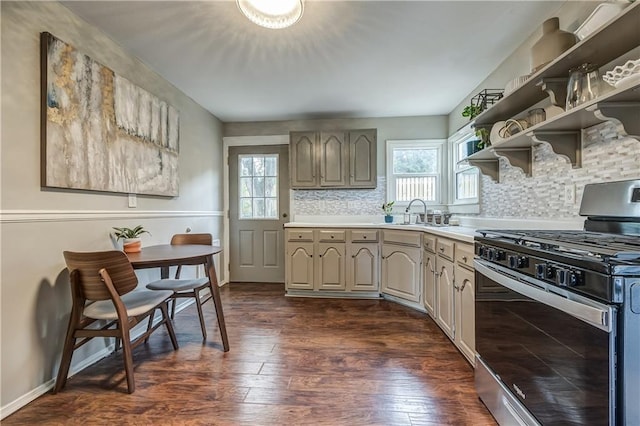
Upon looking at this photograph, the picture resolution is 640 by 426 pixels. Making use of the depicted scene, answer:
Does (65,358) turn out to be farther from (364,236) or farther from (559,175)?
(559,175)

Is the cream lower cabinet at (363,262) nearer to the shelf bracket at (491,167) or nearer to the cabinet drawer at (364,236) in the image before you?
the cabinet drawer at (364,236)

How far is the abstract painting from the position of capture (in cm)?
175

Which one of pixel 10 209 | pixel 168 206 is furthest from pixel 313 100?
pixel 10 209

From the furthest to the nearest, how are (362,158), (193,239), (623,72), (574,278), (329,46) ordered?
1. (362,158)
2. (193,239)
3. (329,46)
4. (623,72)
5. (574,278)

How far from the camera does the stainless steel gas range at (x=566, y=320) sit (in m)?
0.84

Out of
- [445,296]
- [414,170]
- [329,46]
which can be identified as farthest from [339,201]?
[329,46]

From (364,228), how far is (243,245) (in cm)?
185

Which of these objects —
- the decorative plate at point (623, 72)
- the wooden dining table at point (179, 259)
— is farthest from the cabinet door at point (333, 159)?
the decorative plate at point (623, 72)

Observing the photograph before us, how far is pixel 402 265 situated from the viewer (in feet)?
10.7

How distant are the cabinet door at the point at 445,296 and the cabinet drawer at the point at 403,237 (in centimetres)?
48

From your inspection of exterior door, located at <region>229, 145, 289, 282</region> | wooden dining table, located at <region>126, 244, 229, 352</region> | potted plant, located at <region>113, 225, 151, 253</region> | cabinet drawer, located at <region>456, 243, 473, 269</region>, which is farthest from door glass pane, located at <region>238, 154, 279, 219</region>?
cabinet drawer, located at <region>456, 243, 473, 269</region>

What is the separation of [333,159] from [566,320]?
3.12 m

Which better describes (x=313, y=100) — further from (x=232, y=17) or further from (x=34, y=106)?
(x=34, y=106)

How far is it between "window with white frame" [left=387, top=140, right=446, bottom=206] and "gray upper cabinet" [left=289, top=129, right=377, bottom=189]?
0.37m
